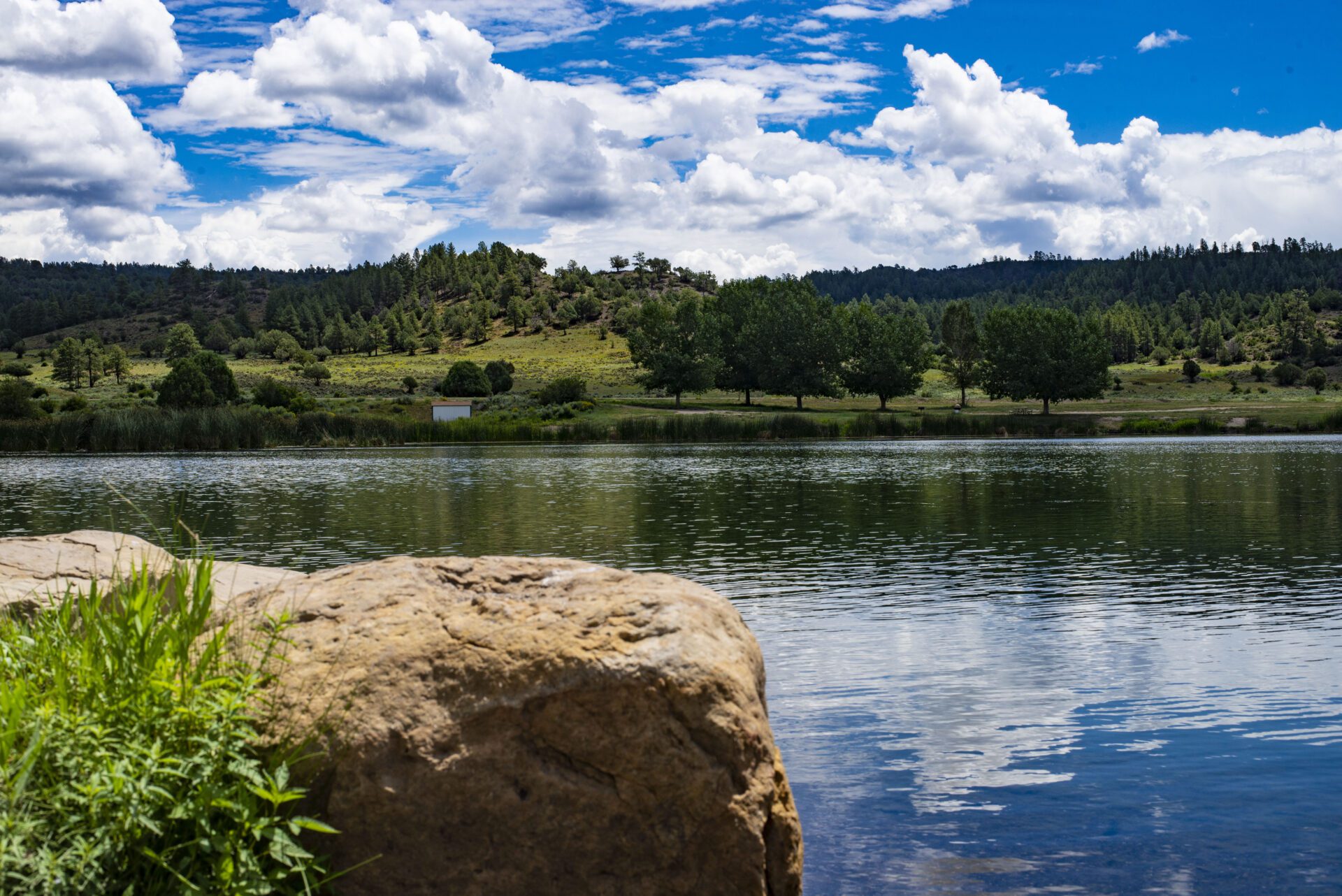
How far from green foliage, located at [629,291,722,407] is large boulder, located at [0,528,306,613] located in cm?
8852

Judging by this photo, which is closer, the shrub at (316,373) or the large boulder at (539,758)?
the large boulder at (539,758)

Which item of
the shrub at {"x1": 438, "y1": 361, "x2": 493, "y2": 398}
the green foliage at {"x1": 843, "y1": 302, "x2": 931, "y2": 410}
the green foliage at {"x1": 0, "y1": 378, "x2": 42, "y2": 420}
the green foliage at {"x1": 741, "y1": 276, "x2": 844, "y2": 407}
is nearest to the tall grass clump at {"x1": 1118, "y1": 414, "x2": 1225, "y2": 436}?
the green foliage at {"x1": 843, "y1": 302, "x2": 931, "y2": 410}

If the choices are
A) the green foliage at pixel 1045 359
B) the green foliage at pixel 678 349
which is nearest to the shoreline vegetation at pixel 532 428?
the green foliage at pixel 1045 359

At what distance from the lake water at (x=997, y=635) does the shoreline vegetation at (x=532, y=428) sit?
27375mm

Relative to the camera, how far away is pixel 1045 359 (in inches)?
3600

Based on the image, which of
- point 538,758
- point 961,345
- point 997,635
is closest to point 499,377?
point 961,345

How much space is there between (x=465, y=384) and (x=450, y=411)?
1763 centimetres

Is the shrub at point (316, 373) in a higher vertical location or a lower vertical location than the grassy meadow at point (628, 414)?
higher

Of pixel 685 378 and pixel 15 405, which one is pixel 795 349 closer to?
pixel 685 378

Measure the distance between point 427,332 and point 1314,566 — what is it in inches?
6380

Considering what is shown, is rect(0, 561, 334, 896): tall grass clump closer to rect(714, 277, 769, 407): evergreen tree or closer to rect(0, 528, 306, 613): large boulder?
rect(0, 528, 306, 613): large boulder

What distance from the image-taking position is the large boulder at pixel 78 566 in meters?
7.43

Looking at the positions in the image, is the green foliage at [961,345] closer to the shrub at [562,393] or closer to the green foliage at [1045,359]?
the green foliage at [1045,359]

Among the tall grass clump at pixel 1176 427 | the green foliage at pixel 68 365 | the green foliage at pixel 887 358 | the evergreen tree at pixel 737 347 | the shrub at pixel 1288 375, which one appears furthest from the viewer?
the green foliage at pixel 68 365
